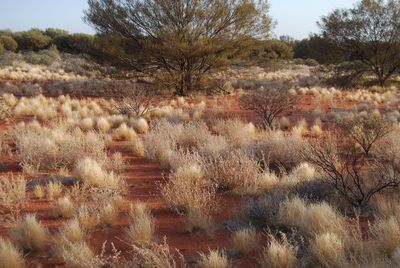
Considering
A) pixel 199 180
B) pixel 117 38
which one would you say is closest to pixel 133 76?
pixel 117 38

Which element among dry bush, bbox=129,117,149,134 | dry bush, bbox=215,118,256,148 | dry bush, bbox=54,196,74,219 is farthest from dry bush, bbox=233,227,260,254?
dry bush, bbox=129,117,149,134

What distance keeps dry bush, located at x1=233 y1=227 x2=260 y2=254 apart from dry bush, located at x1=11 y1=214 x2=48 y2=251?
86.8 inches

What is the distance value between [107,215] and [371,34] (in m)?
27.2

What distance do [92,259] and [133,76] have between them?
21093 millimetres

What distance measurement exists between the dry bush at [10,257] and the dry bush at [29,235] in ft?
1.24

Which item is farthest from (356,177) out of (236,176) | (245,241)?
(245,241)

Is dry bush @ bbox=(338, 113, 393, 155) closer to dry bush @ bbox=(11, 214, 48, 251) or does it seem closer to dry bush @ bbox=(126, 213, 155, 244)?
dry bush @ bbox=(126, 213, 155, 244)

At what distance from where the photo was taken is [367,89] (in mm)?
29062

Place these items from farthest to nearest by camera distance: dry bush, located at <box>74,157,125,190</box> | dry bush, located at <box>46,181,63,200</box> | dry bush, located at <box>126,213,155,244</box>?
dry bush, located at <box>74,157,125,190</box>
dry bush, located at <box>46,181,63,200</box>
dry bush, located at <box>126,213,155,244</box>

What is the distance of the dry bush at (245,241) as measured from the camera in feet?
17.3

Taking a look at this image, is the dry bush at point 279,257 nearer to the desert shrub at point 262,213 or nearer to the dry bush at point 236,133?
the desert shrub at point 262,213

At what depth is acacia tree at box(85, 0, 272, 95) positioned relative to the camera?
75.7 feet

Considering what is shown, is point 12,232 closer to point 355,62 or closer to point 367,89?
point 367,89

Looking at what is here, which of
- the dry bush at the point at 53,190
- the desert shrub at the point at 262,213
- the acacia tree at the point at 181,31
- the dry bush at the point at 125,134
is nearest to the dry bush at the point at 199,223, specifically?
the desert shrub at the point at 262,213
